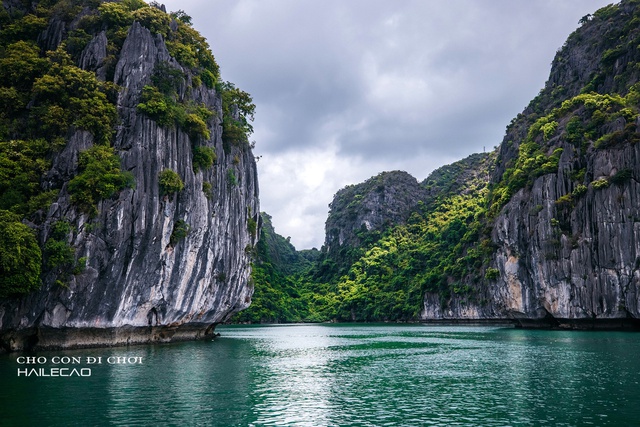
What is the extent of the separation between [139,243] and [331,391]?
17.1 m

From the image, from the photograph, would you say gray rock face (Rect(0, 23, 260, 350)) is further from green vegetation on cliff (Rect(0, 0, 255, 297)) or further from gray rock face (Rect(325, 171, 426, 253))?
gray rock face (Rect(325, 171, 426, 253))

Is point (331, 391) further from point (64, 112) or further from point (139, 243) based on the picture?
point (64, 112)

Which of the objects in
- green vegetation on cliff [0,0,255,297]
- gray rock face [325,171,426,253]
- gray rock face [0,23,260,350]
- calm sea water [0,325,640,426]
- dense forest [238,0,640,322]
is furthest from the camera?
gray rock face [325,171,426,253]

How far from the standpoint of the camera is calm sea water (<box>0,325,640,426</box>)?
43.6 feet

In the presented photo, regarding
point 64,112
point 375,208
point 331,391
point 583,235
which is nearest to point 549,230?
point 583,235

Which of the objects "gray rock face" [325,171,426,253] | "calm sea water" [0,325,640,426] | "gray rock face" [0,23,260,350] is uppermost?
"gray rock face" [325,171,426,253]

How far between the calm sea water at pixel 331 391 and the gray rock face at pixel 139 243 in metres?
2.38

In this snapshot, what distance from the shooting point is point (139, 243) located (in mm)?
29312

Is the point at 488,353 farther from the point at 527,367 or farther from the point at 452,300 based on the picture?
the point at 452,300

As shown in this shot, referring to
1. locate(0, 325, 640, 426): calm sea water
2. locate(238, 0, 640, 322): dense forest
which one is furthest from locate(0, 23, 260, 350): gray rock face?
locate(238, 0, 640, 322): dense forest

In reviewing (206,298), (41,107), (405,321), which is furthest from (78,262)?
(405,321)

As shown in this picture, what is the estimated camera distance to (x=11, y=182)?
84.5ft

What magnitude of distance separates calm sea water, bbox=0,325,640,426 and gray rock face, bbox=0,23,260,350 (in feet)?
7.81

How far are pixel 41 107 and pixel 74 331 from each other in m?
13.6
